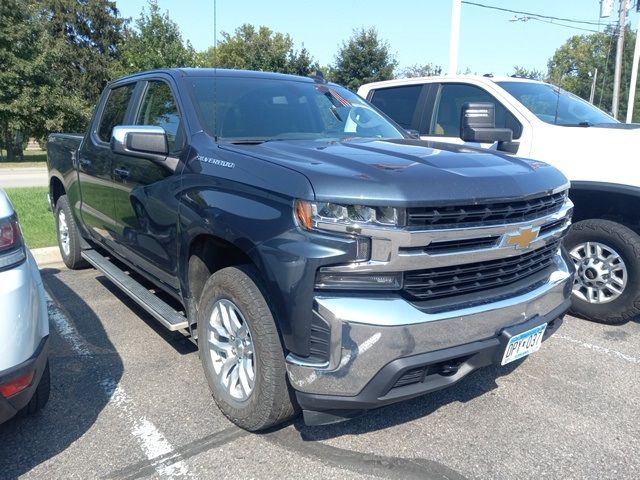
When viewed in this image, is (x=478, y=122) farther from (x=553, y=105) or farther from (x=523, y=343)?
(x=523, y=343)

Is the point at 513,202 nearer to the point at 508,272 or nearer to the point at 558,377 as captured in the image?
the point at 508,272

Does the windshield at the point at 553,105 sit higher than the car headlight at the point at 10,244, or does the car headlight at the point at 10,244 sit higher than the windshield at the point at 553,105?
the windshield at the point at 553,105

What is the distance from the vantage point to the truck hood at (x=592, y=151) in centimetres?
421

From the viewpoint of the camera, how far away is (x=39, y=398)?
291cm

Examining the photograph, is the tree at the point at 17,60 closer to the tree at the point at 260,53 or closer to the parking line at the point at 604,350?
the tree at the point at 260,53

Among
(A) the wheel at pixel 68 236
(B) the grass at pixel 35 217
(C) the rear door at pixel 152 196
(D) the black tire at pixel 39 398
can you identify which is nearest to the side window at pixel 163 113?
(C) the rear door at pixel 152 196

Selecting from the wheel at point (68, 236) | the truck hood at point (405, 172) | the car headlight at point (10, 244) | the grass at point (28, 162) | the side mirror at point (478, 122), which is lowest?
the grass at point (28, 162)

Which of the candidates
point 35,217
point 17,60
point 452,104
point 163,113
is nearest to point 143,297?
point 163,113

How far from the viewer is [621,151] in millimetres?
4250

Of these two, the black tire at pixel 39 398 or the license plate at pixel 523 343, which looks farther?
the black tire at pixel 39 398

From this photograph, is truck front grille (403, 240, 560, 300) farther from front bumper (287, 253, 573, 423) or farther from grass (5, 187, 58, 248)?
grass (5, 187, 58, 248)

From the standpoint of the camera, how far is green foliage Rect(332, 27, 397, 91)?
28.2 metres

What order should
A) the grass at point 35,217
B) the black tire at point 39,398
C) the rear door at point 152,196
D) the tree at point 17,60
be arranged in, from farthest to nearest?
the tree at point 17,60 → the grass at point 35,217 → the rear door at point 152,196 → the black tire at point 39,398

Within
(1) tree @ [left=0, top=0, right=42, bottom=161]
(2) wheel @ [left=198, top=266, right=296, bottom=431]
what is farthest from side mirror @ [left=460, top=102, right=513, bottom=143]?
(1) tree @ [left=0, top=0, right=42, bottom=161]
